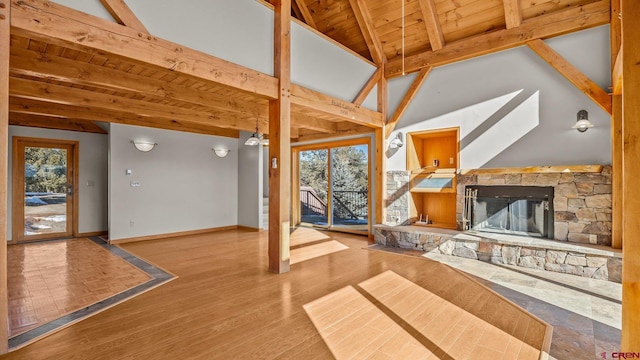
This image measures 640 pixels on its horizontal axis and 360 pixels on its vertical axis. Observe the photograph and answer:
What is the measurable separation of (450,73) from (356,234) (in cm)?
398

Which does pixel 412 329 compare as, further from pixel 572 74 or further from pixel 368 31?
pixel 368 31

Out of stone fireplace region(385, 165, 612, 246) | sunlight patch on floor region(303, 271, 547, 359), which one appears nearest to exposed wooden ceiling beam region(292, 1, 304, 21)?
stone fireplace region(385, 165, 612, 246)

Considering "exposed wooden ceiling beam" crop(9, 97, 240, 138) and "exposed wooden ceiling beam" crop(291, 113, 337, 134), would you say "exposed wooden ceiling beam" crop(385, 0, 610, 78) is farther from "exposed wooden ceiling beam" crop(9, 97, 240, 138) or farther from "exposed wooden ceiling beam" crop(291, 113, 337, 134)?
"exposed wooden ceiling beam" crop(9, 97, 240, 138)

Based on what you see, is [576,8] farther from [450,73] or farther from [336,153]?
[336,153]

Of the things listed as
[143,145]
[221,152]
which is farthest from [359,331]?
[221,152]

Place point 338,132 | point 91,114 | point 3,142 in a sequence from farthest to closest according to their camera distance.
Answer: point 338,132 → point 91,114 → point 3,142

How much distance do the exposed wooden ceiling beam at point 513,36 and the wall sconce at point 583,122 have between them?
1277 mm

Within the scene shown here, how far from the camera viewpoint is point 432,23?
18.1ft

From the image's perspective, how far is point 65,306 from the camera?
10.2 ft

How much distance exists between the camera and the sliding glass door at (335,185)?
23.9 ft

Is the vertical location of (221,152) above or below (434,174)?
above

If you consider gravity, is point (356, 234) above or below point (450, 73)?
below

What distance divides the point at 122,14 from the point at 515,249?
5736mm

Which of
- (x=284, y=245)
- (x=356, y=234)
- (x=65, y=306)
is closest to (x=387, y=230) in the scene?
(x=356, y=234)
